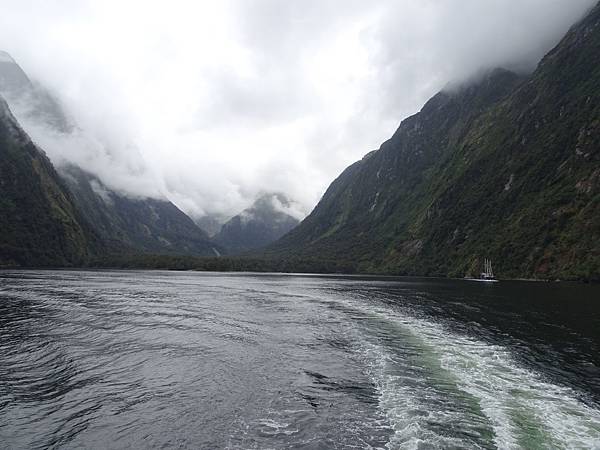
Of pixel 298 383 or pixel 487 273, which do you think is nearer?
pixel 298 383

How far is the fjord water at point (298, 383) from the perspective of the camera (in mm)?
20078

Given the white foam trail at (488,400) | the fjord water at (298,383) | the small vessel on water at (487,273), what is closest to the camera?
the white foam trail at (488,400)

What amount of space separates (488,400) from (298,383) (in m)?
12.3

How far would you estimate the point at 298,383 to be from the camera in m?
28.6

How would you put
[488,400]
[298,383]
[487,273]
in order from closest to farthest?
[488,400]
[298,383]
[487,273]

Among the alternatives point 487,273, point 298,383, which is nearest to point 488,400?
point 298,383

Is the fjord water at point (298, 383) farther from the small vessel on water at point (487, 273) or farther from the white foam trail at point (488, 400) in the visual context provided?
the small vessel on water at point (487, 273)

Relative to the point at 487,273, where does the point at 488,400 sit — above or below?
below

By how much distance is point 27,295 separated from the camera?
283 feet

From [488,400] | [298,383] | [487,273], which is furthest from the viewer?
[487,273]

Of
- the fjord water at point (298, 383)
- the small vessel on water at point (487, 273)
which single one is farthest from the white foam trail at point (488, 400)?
the small vessel on water at point (487, 273)

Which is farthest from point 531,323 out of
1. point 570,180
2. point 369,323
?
point 570,180

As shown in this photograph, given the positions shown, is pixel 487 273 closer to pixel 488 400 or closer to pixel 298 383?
pixel 488 400

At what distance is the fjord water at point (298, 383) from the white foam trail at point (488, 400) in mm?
113
